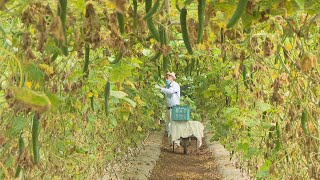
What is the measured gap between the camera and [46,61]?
3.61 metres

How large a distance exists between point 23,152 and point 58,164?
1.65m

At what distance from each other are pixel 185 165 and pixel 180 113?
945 millimetres

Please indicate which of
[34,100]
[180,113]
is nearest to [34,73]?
[34,100]

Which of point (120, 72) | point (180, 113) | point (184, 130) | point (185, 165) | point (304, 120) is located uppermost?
point (120, 72)

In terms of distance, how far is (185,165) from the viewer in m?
11.0

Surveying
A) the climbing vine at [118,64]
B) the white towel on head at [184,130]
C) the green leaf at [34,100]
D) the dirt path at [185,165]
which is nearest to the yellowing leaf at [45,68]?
the climbing vine at [118,64]

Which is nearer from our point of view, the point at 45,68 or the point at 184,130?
the point at 45,68

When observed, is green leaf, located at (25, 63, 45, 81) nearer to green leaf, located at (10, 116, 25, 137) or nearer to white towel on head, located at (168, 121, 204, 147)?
green leaf, located at (10, 116, 25, 137)

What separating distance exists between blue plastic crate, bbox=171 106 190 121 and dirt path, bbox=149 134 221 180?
2.69 ft

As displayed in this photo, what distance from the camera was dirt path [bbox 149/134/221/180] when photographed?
9.58 m

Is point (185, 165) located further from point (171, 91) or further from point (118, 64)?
point (118, 64)

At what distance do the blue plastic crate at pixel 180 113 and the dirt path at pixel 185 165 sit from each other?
0.82m

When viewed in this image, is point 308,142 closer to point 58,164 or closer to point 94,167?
point 58,164

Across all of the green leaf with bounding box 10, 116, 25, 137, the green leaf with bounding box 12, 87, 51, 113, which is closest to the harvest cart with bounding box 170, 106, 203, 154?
the green leaf with bounding box 10, 116, 25, 137
